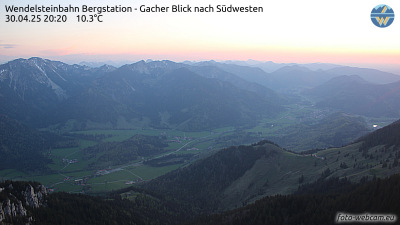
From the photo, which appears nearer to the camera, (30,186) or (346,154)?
(30,186)

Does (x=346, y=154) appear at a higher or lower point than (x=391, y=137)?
lower

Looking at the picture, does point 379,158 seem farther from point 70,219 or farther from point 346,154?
point 70,219

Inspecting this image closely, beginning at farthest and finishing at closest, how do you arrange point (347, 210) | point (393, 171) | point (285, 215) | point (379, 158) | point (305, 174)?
point (305, 174)
point (379, 158)
point (393, 171)
point (285, 215)
point (347, 210)

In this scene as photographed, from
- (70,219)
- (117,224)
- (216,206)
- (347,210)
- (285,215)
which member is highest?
(347,210)

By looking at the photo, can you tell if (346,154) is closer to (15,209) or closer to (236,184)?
(236,184)

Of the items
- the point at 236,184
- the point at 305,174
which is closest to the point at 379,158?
the point at 305,174

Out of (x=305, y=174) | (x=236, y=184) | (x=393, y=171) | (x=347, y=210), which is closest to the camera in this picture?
(x=347, y=210)

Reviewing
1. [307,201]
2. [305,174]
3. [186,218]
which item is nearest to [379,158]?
[305,174]
